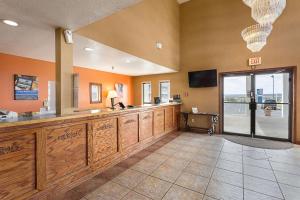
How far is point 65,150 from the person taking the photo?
2.08 metres

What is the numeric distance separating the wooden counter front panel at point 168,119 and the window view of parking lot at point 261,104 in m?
1.94

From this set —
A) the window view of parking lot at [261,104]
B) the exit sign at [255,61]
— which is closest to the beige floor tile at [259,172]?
the window view of parking lot at [261,104]

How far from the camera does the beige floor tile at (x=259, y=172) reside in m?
2.42

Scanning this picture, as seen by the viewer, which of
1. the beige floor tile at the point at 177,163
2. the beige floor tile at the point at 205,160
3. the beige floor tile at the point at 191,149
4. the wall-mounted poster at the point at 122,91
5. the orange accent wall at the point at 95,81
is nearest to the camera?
the beige floor tile at the point at 177,163

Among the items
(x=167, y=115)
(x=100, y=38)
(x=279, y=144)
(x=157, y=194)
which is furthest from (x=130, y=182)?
(x=279, y=144)

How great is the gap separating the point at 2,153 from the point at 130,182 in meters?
1.62

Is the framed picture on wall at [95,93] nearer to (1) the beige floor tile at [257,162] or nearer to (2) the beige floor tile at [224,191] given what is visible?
(2) the beige floor tile at [224,191]

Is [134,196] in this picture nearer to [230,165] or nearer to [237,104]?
[230,165]

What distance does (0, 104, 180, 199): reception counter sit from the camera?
1.58 metres

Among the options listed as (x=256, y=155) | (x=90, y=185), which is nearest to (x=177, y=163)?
(x=90, y=185)

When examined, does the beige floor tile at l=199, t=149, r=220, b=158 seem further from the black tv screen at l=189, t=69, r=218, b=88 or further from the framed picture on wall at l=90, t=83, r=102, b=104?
the framed picture on wall at l=90, t=83, r=102, b=104

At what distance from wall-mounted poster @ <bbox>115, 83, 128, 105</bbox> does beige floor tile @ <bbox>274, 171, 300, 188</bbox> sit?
18.7ft

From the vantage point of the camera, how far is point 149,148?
3.84 metres

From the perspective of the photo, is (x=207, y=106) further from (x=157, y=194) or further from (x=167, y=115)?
(x=157, y=194)
